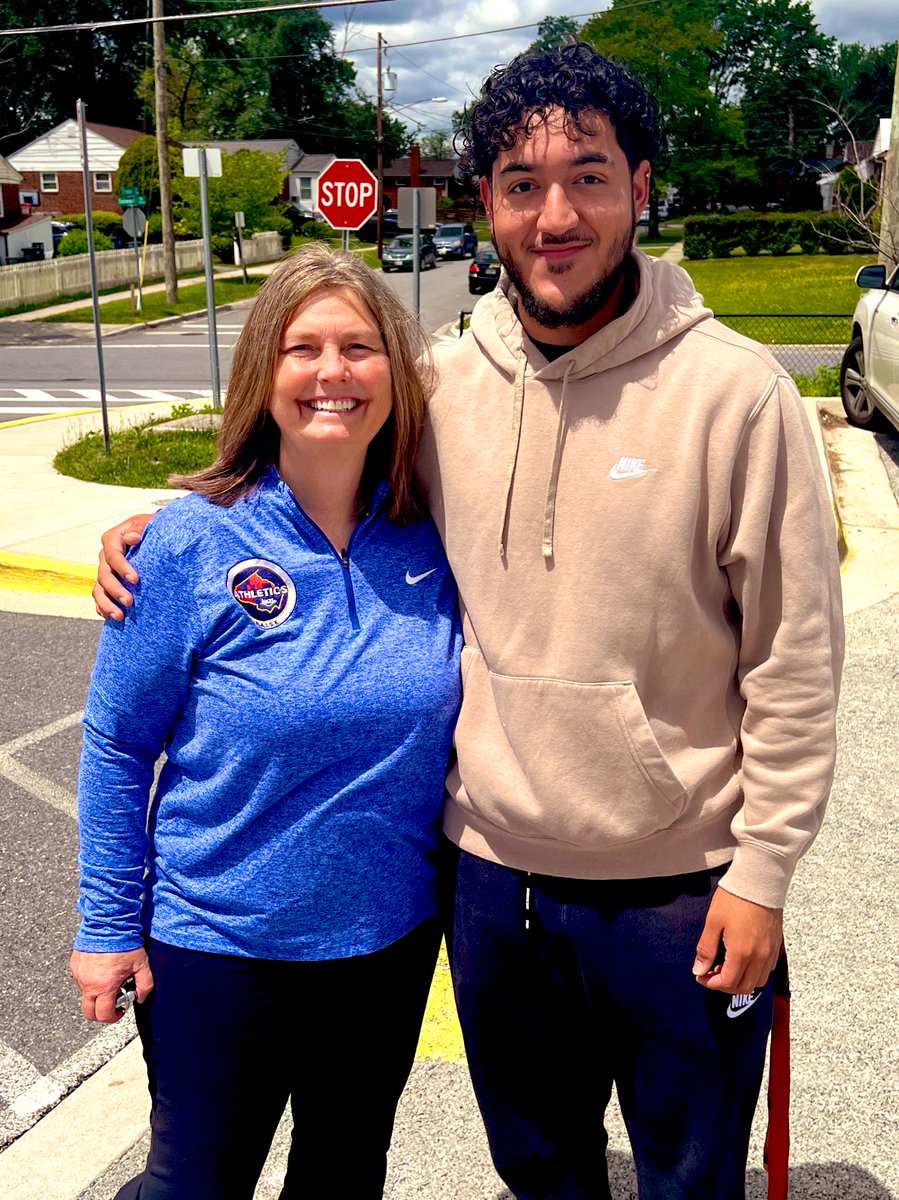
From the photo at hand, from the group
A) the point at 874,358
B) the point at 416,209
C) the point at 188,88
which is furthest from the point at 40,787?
the point at 188,88

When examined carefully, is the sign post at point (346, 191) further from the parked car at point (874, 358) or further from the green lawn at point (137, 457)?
the parked car at point (874, 358)

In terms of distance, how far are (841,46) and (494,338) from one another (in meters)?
112

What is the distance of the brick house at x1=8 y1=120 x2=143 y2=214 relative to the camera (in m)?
61.5

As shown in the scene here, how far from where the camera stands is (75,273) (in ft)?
119

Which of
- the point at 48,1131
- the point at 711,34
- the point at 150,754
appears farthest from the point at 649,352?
the point at 711,34

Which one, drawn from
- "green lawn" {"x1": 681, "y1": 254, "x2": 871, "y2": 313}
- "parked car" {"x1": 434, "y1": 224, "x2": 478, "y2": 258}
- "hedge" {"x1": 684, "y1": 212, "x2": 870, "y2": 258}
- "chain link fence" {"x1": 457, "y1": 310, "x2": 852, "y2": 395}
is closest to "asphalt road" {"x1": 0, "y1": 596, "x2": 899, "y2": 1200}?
"chain link fence" {"x1": 457, "y1": 310, "x2": 852, "y2": 395}

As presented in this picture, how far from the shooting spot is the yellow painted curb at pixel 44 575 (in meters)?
7.59

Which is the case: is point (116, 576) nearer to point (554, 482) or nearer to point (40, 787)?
point (554, 482)

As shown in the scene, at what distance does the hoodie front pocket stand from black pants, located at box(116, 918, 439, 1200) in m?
0.38

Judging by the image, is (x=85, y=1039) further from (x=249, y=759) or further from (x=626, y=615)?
(x=626, y=615)

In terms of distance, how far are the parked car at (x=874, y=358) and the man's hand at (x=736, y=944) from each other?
302 inches

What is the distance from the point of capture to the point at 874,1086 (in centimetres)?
295

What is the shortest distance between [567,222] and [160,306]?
3402 centimetres

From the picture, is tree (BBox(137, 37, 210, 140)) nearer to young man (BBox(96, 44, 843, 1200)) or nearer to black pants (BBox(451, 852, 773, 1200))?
young man (BBox(96, 44, 843, 1200))
